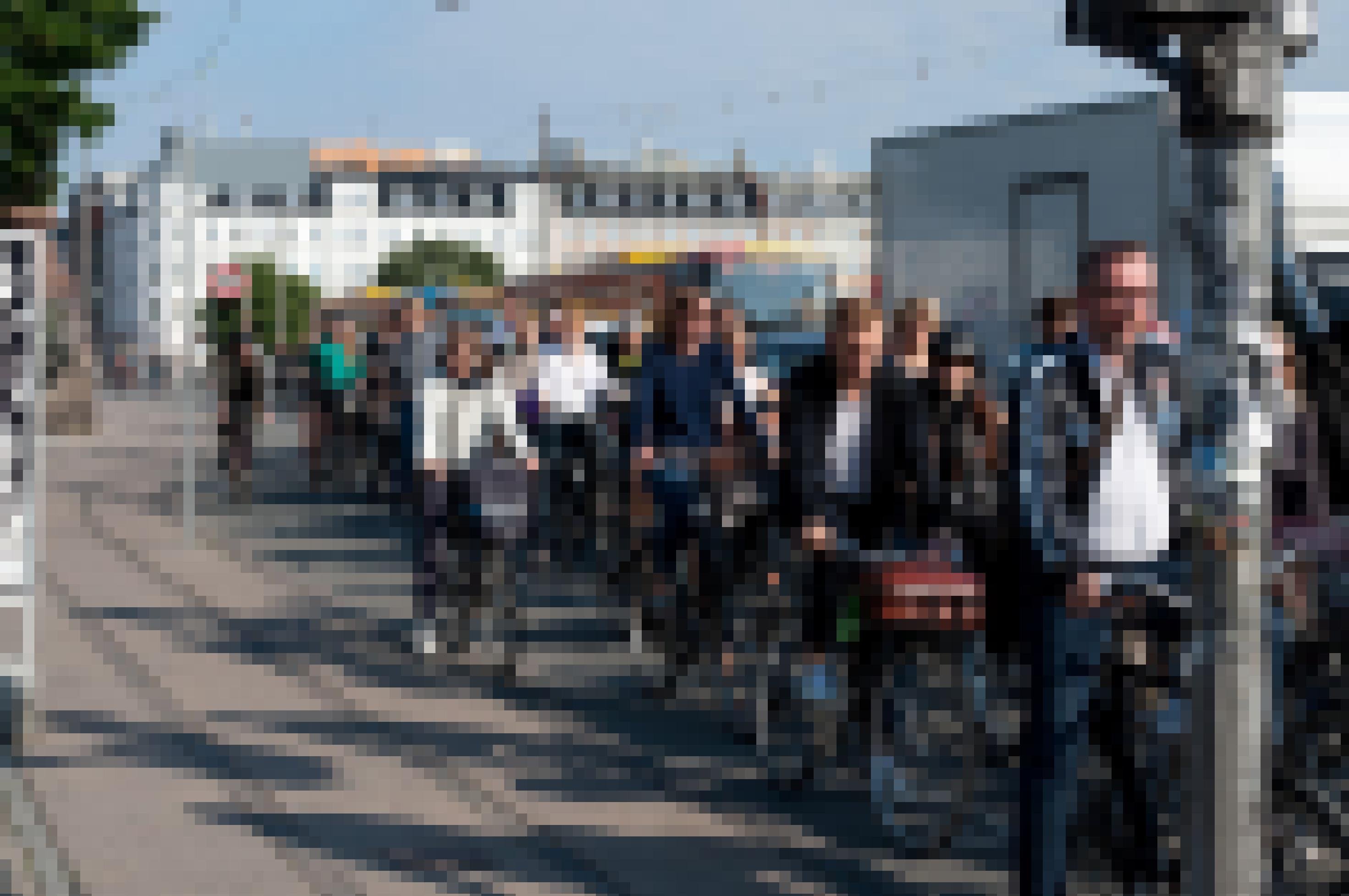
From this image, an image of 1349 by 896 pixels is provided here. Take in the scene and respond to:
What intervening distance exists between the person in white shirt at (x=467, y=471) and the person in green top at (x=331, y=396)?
11.0 m

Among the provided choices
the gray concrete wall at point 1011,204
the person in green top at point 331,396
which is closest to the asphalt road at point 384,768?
the gray concrete wall at point 1011,204

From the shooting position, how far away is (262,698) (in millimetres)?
11859

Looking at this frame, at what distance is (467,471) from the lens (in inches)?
488

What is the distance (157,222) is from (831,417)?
13289 cm

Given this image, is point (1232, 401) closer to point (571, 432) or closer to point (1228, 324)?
point (1228, 324)

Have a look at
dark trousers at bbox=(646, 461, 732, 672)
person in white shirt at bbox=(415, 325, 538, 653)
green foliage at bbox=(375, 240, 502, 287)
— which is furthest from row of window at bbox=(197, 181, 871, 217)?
dark trousers at bbox=(646, 461, 732, 672)

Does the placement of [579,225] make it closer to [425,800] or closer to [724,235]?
[724,235]

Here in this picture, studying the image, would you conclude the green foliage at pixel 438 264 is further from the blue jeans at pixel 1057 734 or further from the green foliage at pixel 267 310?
the blue jeans at pixel 1057 734

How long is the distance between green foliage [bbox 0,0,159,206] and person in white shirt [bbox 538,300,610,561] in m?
14.2

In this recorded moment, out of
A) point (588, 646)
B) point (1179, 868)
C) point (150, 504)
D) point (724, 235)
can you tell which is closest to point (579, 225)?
point (724, 235)

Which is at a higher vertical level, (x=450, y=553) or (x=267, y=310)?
(x=267, y=310)

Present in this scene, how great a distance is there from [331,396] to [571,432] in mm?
11357

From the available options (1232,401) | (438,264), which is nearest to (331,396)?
(1232,401)

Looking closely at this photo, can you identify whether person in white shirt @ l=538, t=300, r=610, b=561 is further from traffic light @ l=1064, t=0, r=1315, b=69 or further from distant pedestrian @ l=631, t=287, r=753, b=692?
traffic light @ l=1064, t=0, r=1315, b=69
